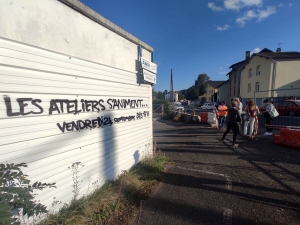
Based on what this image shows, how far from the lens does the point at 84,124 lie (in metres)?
2.73

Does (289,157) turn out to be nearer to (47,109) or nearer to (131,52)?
(131,52)

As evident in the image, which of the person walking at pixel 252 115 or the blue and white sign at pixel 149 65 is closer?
the blue and white sign at pixel 149 65

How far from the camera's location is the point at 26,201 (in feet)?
4.83

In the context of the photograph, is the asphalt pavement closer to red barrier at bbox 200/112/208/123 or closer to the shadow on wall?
the shadow on wall

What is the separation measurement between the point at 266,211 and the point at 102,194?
115 inches

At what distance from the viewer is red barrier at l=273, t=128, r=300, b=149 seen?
525cm

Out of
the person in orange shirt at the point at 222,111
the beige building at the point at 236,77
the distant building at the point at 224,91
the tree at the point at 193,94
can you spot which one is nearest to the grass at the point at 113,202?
the person in orange shirt at the point at 222,111

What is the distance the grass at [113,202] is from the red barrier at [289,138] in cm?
516

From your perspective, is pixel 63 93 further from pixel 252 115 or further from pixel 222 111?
pixel 222 111

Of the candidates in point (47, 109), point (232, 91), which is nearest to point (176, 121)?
point (47, 109)

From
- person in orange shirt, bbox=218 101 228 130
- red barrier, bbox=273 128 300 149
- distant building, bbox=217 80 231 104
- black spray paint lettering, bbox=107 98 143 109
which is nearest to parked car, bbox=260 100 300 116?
person in orange shirt, bbox=218 101 228 130

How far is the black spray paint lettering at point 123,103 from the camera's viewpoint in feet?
10.8

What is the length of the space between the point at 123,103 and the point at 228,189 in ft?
9.90

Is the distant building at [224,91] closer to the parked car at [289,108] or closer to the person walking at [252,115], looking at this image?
the parked car at [289,108]
